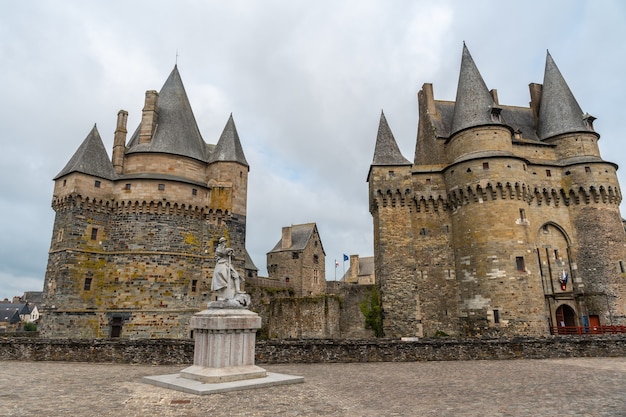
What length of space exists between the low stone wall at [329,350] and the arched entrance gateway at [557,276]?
11.0 metres

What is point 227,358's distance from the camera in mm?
9484

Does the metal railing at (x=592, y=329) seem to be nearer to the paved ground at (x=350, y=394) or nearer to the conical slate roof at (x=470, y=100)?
the paved ground at (x=350, y=394)

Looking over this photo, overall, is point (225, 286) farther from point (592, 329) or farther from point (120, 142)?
point (592, 329)

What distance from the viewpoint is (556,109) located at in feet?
101

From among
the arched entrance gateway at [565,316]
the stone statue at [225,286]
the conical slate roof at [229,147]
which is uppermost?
the conical slate roof at [229,147]

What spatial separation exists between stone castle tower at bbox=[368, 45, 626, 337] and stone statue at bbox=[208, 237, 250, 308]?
1751cm

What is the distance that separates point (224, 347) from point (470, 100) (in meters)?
26.9

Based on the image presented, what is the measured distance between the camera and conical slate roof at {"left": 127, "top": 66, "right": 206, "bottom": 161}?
1099 inches

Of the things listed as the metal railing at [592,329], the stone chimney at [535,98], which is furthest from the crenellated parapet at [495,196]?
the metal railing at [592,329]

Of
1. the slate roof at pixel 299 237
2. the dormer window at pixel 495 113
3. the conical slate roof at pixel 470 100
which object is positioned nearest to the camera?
the dormer window at pixel 495 113

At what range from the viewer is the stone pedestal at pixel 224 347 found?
939cm

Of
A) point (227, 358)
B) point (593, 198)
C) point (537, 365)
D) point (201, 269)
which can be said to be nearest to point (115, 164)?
point (201, 269)

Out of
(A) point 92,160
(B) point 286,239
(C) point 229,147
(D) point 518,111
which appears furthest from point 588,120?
(A) point 92,160

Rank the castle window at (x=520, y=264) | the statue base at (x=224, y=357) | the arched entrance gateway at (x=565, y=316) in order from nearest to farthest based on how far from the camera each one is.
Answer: the statue base at (x=224, y=357) < the castle window at (x=520, y=264) < the arched entrance gateway at (x=565, y=316)
